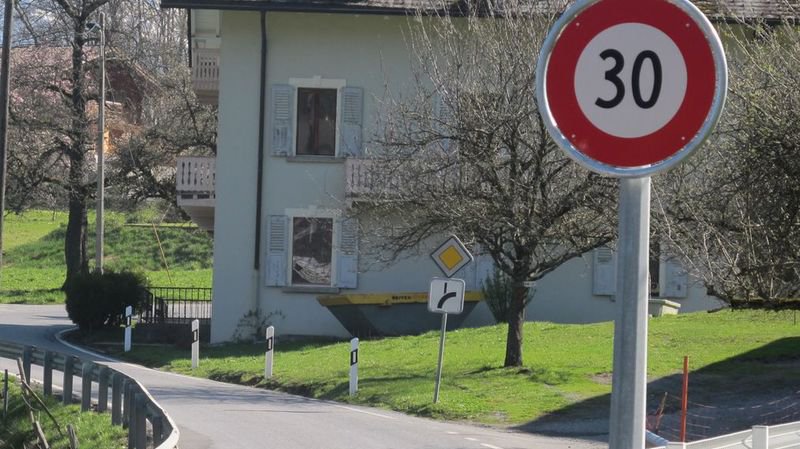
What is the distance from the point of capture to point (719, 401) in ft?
57.6

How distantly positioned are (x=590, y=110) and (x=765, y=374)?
708 inches

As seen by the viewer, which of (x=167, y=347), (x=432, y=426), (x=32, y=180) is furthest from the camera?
(x=32, y=180)

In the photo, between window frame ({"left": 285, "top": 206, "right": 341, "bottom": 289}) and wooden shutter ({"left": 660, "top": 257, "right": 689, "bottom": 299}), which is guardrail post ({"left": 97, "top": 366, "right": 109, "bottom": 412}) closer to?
window frame ({"left": 285, "top": 206, "right": 341, "bottom": 289})

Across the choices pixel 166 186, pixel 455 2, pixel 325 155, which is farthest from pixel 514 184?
pixel 166 186

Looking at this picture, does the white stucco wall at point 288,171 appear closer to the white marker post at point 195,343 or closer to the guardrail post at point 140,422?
the white marker post at point 195,343

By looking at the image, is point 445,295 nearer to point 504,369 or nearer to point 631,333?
point 504,369

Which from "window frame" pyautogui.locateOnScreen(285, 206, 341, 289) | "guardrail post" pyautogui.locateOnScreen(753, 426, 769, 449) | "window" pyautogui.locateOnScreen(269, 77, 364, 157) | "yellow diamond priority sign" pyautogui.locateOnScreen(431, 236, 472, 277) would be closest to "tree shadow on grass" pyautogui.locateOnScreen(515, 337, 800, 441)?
"yellow diamond priority sign" pyautogui.locateOnScreen(431, 236, 472, 277)

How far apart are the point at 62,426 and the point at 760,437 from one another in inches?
454

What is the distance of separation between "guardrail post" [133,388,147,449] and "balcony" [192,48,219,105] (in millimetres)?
19425

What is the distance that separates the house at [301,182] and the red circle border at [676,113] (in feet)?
82.6

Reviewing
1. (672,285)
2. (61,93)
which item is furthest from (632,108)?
(61,93)

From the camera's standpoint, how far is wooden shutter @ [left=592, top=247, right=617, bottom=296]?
1118 inches

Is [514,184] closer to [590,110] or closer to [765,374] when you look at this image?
[765,374]

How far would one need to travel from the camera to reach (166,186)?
1455 inches
